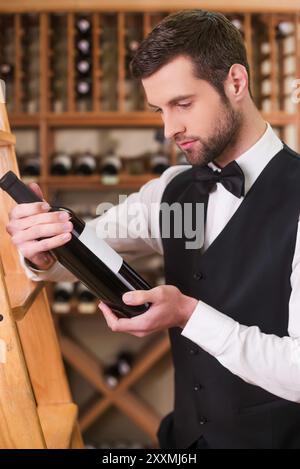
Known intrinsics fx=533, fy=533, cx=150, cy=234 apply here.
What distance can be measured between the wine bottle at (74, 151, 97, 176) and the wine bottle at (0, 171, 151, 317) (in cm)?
205

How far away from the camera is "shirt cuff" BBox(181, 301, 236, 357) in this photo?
3.38 feet

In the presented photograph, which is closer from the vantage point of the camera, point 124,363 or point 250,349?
point 250,349

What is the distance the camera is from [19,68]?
9.77 ft

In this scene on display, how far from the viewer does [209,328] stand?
3.42 ft

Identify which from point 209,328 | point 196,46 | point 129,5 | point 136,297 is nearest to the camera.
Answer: point 136,297

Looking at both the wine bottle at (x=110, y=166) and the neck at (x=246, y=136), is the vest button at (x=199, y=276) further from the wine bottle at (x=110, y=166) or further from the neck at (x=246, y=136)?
the wine bottle at (x=110, y=166)

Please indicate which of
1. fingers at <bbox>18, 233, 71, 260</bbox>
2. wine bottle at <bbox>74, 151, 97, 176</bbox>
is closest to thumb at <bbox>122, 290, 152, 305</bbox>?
fingers at <bbox>18, 233, 71, 260</bbox>

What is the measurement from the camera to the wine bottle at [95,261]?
0.96 meters

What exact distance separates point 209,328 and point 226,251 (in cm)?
24

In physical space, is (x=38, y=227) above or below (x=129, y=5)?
below

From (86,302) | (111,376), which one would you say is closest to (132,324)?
(86,302)

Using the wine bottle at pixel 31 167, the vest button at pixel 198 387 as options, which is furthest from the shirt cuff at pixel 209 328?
the wine bottle at pixel 31 167

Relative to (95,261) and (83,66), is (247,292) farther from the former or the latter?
(83,66)
